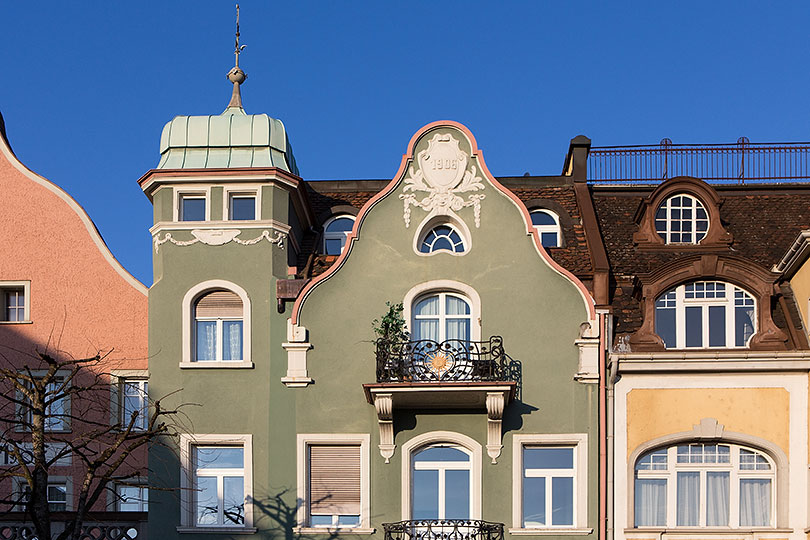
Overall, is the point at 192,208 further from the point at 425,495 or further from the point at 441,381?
the point at 425,495

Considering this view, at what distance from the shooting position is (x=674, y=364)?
92.0ft

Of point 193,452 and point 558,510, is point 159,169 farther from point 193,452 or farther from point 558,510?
point 558,510

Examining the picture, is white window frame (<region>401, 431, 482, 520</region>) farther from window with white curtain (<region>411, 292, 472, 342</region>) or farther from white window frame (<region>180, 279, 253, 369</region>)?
white window frame (<region>180, 279, 253, 369</region>)

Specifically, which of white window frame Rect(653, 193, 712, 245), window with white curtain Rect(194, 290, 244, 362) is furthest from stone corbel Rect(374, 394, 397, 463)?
white window frame Rect(653, 193, 712, 245)

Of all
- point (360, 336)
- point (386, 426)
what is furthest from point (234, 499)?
point (360, 336)

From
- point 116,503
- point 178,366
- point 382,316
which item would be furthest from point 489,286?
point 116,503

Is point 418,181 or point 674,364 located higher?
point 418,181

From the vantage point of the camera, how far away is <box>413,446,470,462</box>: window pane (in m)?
28.3

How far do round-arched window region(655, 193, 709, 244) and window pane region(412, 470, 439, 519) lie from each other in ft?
25.1

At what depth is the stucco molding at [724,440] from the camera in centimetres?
2772

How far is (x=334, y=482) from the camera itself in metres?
28.3

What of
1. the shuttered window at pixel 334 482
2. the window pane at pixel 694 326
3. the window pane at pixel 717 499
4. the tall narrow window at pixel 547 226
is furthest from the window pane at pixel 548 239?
the shuttered window at pixel 334 482

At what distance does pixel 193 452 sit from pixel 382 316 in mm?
4719

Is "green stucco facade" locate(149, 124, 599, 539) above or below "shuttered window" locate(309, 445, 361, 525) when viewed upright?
above
